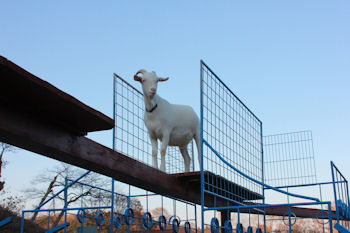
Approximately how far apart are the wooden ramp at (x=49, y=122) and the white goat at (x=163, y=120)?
1.95 m

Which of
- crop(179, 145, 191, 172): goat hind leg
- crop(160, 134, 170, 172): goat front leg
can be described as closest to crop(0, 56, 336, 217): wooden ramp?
crop(160, 134, 170, 172): goat front leg

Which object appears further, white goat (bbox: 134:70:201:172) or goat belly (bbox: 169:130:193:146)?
goat belly (bbox: 169:130:193:146)

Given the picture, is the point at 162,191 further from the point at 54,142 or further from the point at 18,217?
the point at 18,217

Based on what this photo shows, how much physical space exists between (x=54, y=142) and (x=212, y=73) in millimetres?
3314

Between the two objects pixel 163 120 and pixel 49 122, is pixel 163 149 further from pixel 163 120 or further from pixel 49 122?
pixel 49 122

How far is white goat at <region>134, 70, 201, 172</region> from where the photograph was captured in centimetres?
666

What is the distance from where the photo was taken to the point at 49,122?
12.0 ft

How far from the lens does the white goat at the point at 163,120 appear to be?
666 centimetres

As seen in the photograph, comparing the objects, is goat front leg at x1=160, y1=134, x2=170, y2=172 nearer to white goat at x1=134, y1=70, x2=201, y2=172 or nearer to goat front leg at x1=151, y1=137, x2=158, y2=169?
white goat at x1=134, y1=70, x2=201, y2=172

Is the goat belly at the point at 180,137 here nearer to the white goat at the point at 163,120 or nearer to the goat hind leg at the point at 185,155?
the white goat at the point at 163,120

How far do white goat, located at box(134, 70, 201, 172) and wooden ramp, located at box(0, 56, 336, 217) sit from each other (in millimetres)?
1952

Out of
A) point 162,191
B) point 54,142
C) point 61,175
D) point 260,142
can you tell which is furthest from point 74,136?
point 61,175

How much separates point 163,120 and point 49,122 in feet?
10.7

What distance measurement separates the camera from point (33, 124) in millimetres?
3504
